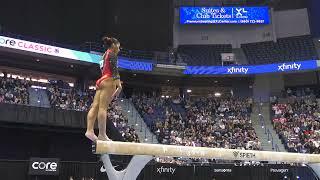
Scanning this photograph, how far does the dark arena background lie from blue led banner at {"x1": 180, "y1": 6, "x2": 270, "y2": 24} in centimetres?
7

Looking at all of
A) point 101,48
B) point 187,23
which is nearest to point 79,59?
point 101,48

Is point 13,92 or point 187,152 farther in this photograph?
point 13,92

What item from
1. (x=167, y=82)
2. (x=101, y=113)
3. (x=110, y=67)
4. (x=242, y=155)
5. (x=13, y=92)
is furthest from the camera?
(x=167, y=82)

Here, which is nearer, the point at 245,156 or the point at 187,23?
the point at 245,156

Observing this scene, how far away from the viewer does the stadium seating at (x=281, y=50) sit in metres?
27.7

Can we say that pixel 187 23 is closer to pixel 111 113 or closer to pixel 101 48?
pixel 101 48

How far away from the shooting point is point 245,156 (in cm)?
743

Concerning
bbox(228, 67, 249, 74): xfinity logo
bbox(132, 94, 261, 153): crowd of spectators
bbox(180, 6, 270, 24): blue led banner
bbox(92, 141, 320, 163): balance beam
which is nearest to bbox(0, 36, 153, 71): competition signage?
bbox(132, 94, 261, 153): crowd of spectators

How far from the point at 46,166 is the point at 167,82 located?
17098 mm

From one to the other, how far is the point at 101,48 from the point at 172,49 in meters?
6.06

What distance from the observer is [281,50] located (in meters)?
29.2

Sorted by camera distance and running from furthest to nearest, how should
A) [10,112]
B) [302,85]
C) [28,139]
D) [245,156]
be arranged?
[302,85] < [28,139] < [10,112] < [245,156]

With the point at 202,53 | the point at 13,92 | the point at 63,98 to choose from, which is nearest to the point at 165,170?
the point at 63,98

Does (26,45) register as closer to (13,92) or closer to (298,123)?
(13,92)
